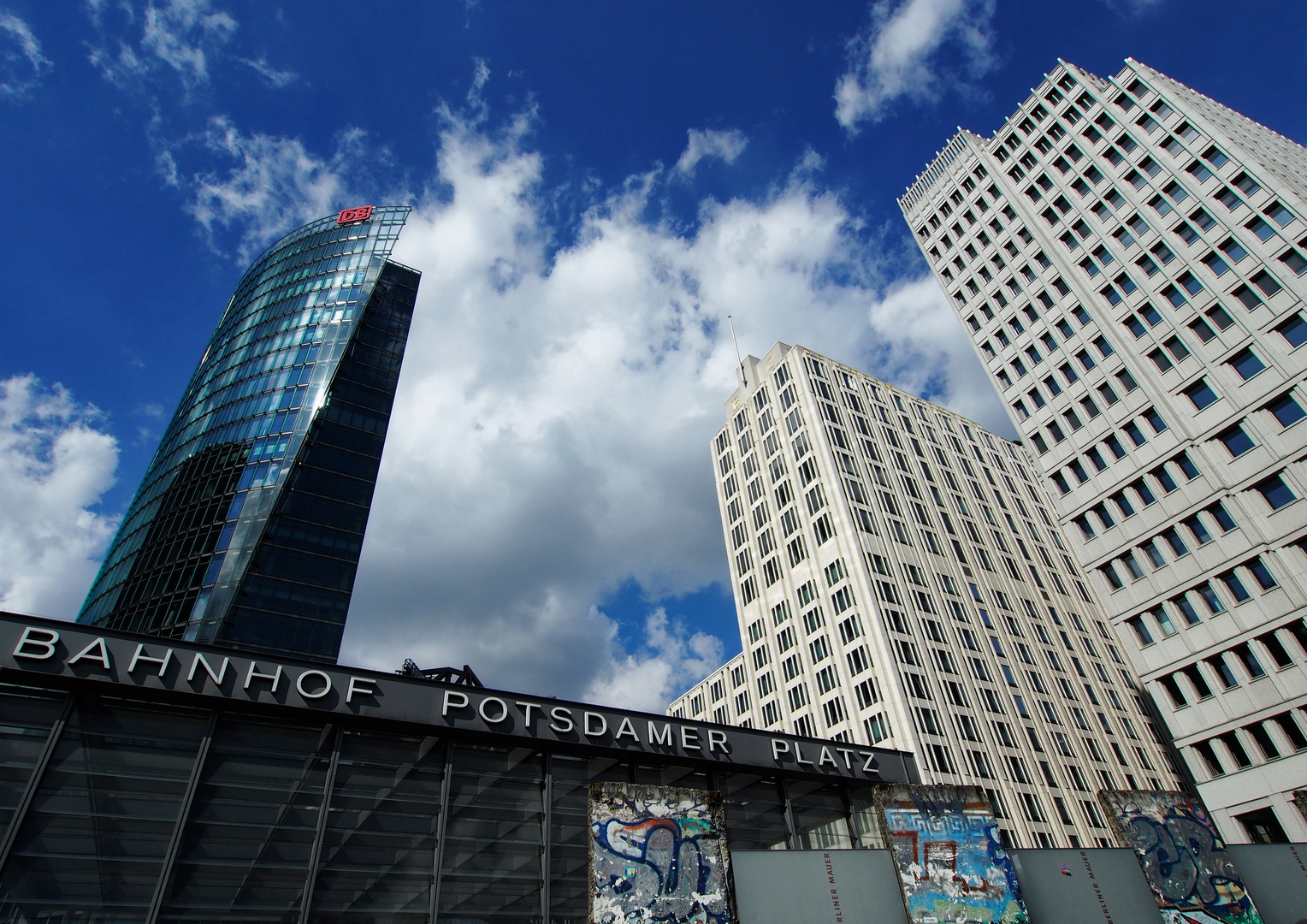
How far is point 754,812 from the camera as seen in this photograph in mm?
24453

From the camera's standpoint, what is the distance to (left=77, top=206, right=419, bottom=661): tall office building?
6675cm

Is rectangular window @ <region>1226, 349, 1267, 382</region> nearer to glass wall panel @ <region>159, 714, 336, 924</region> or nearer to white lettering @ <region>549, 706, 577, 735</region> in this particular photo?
white lettering @ <region>549, 706, 577, 735</region>

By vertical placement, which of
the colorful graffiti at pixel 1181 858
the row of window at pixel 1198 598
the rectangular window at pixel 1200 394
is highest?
the rectangular window at pixel 1200 394

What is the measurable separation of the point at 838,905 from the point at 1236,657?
35636 millimetres

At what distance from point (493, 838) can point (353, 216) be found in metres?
104

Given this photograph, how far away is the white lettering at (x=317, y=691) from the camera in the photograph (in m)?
19.7

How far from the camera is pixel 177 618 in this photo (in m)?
64.3

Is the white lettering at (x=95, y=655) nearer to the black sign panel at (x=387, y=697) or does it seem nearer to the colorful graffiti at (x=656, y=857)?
the black sign panel at (x=387, y=697)

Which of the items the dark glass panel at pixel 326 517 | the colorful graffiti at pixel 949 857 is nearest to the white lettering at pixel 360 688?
the colorful graffiti at pixel 949 857

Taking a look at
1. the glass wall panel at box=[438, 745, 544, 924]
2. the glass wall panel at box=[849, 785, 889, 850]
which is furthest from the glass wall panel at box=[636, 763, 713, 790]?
the glass wall panel at box=[849, 785, 889, 850]

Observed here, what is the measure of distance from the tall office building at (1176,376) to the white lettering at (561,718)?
127ft

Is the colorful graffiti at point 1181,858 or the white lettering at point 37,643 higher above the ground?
the white lettering at point 37,643

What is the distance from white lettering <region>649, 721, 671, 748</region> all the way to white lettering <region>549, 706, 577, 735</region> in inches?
112

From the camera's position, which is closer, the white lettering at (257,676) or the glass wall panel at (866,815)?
the white lettering at (257,676)
